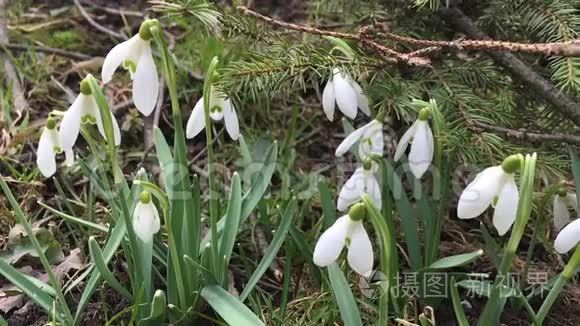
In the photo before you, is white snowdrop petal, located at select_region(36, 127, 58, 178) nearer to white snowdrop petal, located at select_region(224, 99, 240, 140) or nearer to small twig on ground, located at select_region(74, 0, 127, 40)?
white snowdrop petal, located at select_region(224, 99, 240, 140)

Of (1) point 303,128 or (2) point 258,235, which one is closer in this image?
(2) point 258,235

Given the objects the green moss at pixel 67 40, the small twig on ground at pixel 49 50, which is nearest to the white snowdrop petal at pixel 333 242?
the small twig on ground at pixel 49 50

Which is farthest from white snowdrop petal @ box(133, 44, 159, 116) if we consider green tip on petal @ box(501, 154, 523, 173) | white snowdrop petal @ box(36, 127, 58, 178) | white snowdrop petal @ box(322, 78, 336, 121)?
green tip on petal @ box(501, 154, 523, 173)

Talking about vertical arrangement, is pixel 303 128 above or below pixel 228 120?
below

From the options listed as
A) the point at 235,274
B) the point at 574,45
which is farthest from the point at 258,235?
the point at 574,45

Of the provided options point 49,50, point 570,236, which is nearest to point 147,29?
point 570,236

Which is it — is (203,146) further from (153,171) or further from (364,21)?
(364,21)

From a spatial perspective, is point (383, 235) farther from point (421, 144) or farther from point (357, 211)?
point (421, 144)
